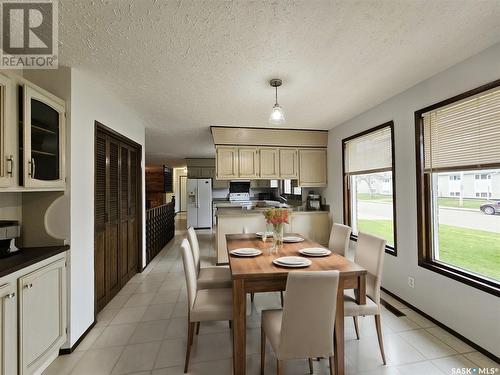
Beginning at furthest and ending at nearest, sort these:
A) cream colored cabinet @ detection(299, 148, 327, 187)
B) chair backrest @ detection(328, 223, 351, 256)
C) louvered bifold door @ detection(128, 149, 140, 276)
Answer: cream colored cabinet @ detection(299, 148, 327, 187) → louvered bifold door @ detection(128, 149, 140, 276) → chair backrest @ detection(328, 223, 351, 256)

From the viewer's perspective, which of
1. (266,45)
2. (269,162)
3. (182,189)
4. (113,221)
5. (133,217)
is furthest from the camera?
(182,189)

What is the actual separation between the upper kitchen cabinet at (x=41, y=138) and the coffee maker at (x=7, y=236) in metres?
0.36

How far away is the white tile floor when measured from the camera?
5.84 ft

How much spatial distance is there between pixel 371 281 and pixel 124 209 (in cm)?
318

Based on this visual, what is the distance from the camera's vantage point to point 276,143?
4.51m

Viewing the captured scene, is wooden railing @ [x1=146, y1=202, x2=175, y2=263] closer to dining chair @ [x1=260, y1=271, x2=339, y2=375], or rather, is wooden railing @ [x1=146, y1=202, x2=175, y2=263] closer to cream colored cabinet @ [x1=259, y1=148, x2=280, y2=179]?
cream colored cabinet @ [x1=259, y1=148, x2=280, y2=179]

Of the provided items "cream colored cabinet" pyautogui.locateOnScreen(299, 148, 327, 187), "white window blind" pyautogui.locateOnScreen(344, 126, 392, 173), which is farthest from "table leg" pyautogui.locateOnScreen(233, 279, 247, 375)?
"cream colored cabinet" pyautogui.locateOnScreen(299, 148, 327, 187)

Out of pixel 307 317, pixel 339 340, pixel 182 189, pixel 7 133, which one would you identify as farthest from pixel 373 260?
pixel 182 189

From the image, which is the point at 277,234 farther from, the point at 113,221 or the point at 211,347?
the point at 113,221

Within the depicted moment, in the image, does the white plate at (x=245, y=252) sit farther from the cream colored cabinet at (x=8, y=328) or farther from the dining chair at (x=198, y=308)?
the cream colored cabinet at (x=8, y=328)

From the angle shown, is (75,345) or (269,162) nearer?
(75,345)

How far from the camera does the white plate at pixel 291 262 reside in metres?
1.79

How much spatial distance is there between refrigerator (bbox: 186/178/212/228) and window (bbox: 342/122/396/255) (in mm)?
4946

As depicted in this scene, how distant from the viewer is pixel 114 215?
9.97 ft
